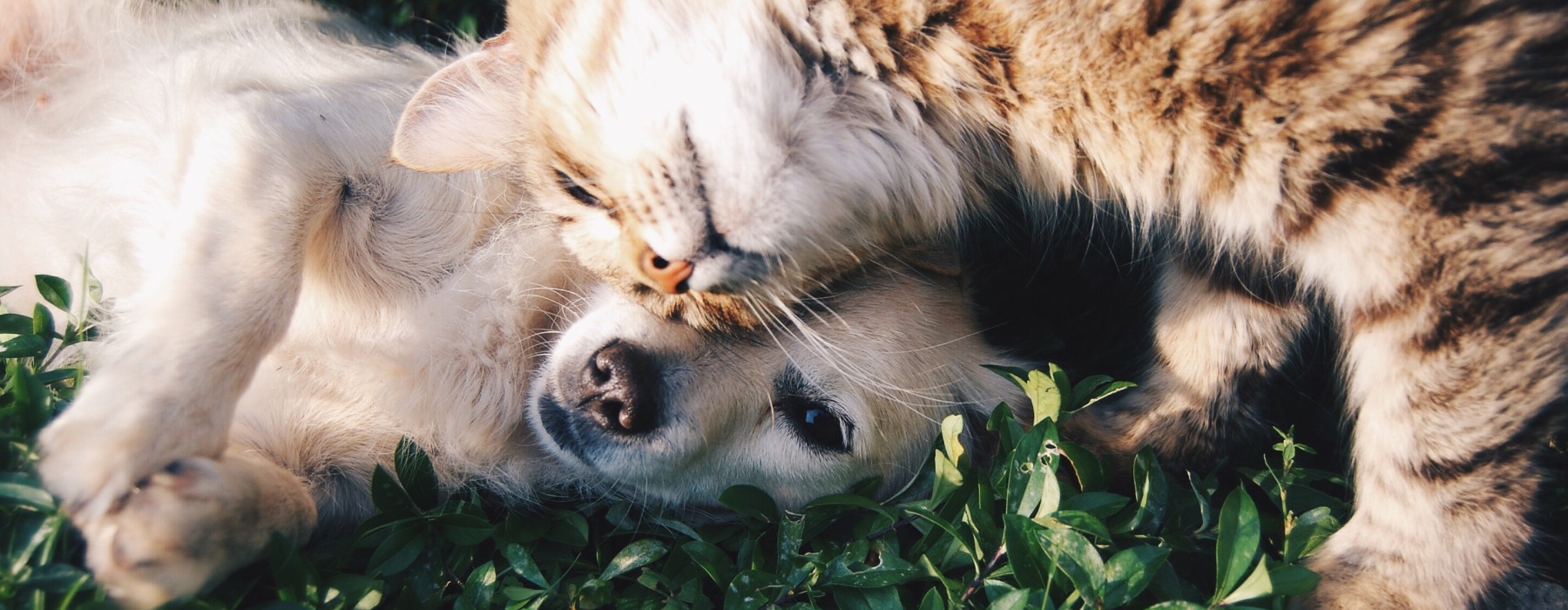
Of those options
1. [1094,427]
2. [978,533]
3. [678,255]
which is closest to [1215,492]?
[1094,427]

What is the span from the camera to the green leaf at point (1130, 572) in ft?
6.38

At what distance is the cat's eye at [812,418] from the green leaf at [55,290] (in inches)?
65.6

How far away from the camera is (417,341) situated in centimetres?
277

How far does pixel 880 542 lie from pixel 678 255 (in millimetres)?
755

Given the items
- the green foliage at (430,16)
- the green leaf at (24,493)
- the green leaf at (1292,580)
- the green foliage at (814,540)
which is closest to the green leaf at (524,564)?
the green foliage at (814,540)

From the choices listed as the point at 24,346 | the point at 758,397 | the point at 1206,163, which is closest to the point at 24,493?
the point at 24,346

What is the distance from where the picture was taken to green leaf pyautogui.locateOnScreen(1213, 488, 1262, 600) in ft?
Answer: 6.38

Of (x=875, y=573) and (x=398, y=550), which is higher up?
(x=875, y=573)

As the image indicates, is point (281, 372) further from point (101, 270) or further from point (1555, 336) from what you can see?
point (1555, 336)

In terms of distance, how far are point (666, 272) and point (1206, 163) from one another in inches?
42.2

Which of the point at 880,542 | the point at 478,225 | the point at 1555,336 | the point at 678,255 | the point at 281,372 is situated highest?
the point at 1555,336

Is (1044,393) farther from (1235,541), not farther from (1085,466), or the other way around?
(1235,541)

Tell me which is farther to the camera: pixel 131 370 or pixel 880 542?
pixel 880 542

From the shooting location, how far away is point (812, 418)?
2.71 metres
